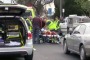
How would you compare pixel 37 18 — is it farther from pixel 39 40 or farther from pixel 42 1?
Answer: pixel 42 1

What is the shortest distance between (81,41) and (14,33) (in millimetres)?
2392

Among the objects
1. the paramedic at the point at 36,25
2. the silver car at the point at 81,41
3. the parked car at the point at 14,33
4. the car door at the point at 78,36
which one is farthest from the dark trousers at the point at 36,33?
the parked car at the point at 14,33

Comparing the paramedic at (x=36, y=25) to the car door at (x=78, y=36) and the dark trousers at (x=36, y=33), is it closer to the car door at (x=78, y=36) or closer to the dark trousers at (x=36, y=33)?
the dark trousers at (x=36, y=33)

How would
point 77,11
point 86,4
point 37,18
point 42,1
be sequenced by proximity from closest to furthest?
point 37,18 → point 86,4 → point 77,11 → point 42,1

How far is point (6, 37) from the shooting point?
492 inches

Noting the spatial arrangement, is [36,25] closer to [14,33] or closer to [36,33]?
[36,33]

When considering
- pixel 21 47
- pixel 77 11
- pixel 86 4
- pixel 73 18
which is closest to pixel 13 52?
pixel 21 47

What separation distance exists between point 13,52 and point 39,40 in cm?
995

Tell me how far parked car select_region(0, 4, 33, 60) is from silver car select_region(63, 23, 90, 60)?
6.04 ft

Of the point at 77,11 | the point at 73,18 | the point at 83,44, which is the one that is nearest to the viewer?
the point at 83,44

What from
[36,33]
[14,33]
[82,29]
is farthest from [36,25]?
[14,33]

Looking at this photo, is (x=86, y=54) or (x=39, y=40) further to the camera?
(x=39, y=40)

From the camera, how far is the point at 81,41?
12.7 m

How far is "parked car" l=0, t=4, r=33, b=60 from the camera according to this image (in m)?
11.7
